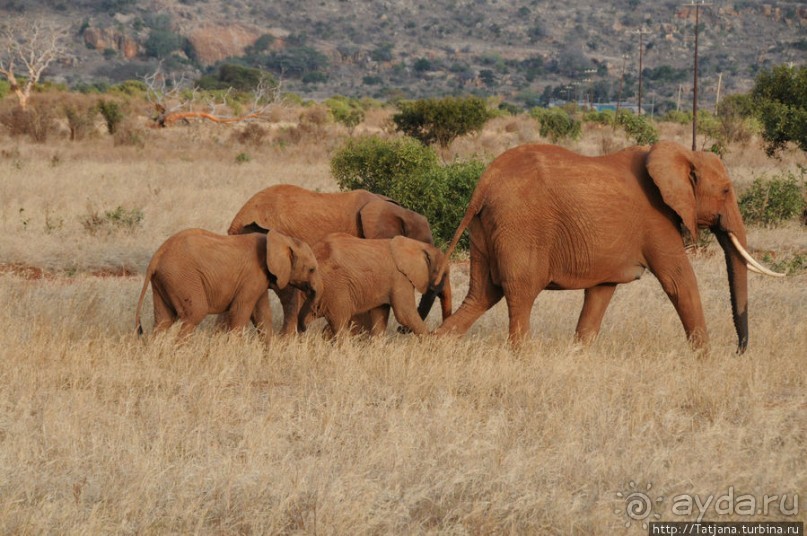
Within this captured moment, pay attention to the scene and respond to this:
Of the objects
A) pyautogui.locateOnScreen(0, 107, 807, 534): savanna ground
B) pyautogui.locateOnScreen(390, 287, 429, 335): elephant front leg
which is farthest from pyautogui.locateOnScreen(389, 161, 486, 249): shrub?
pyautogui.locateOnScreen(390, 287, 429, 335): elephant front leg

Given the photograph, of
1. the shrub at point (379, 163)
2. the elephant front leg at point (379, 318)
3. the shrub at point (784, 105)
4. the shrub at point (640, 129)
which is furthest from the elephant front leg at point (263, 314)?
the shrub at point (640, 129)

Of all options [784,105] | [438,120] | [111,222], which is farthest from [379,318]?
[438,120]

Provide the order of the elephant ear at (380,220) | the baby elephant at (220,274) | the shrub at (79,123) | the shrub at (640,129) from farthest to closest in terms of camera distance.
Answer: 1. the shrub at (79,123)
2. the shrub at (640,129)
3. the elephant ear at (380,220)
4. the baby elephant at (220,274)

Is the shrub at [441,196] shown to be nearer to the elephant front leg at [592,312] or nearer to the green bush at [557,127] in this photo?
the elephant front leg at [592,312]

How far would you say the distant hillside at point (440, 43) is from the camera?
101 metres

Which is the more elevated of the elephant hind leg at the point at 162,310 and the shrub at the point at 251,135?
the elephant hind leg at the point at 162,310

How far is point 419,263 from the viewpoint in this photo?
9.55m

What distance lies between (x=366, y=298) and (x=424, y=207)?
6.27 metres

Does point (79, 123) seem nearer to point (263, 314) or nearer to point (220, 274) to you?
point (263, 314)

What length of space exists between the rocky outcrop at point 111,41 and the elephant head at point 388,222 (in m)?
95.8

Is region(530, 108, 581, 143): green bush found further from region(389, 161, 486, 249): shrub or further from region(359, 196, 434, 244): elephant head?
region(359, 196, 434, 244): elephant head

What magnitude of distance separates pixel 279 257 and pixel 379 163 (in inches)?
327

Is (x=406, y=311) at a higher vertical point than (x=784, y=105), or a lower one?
higher

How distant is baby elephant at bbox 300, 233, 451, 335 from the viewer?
9383 millimetres
